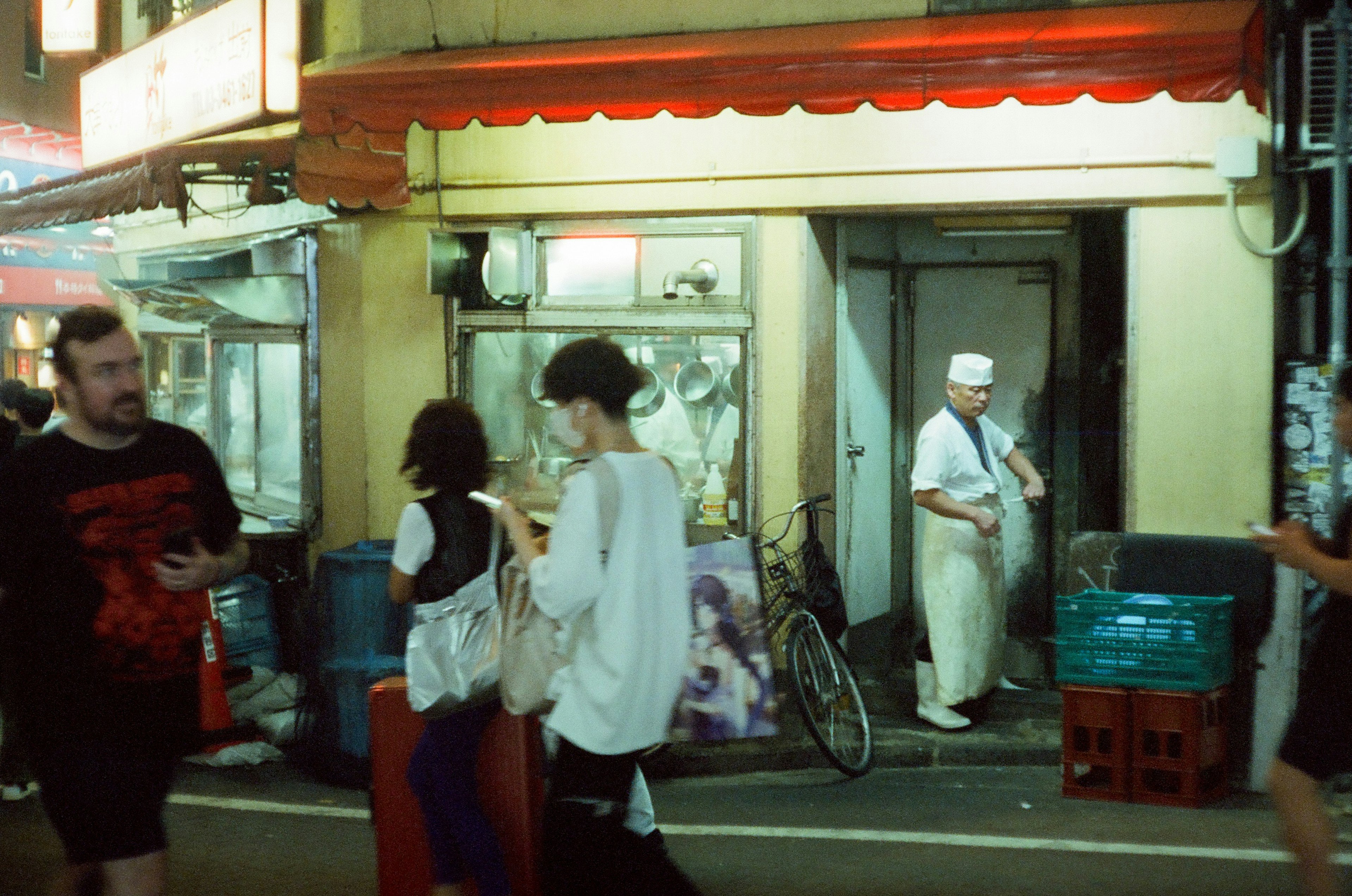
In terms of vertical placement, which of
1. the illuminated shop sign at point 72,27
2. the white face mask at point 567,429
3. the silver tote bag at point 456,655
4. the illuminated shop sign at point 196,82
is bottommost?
the silver tote bag at point 456,655

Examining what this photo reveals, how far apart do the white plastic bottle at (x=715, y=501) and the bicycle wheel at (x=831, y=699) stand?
4.30 ft

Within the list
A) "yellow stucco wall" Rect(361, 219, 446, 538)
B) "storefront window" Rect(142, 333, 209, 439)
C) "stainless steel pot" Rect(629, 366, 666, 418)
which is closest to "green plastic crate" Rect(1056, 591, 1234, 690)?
"stainless steel pot" Rect(629, 366, 666, 418)

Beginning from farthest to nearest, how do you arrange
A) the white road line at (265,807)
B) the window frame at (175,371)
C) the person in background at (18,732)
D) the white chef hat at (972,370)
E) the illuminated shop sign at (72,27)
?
the illuminated shop sign at (72,27), the window frame at (175,371), the white chef hat at (972,370), the white road line at (265,807), the person in background at (18,732)

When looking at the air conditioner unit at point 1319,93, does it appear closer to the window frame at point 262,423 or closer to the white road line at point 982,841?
the white road line at point 982,841

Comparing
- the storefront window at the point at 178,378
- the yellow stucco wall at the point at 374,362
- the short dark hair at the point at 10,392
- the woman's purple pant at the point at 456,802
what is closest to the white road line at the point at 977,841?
the woman's purple pant at the point at 456,802

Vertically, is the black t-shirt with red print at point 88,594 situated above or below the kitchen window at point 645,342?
below

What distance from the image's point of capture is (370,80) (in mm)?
7758

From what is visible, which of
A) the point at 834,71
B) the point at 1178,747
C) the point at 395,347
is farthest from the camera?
the point at 395,347

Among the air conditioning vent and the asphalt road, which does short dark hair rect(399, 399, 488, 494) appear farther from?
the air conditioning vent

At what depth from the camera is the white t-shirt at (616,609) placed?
3.78 metres

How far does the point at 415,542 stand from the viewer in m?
4.80

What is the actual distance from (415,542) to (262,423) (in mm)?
6935

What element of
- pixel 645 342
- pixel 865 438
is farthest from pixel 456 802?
pixel 865 438

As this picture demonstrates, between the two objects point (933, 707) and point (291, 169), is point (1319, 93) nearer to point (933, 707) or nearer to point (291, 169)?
point (933, 707)
